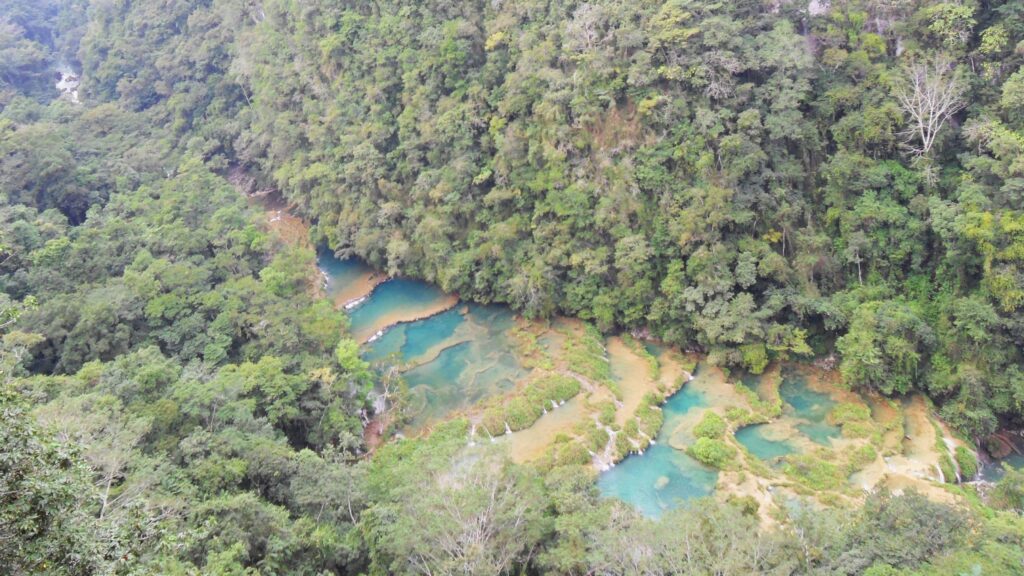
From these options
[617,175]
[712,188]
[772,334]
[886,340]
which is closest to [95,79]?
[617,175]

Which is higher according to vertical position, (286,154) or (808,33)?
(808,33)

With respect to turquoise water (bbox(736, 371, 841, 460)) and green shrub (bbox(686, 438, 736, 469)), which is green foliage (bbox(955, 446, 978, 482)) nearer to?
turquoise water (bbox(736, 371, 841, 460))

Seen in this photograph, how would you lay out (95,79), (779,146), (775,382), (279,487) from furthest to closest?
1. (95,79)
2. (779,146)
3. (775,382)
4. (279,487)

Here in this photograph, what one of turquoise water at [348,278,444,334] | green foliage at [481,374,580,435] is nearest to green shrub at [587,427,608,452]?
green foliage at [481,374,580,435]

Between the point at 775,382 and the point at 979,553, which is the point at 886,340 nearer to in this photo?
the point at 775,382

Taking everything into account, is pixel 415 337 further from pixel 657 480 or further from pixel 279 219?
pixel 279 219

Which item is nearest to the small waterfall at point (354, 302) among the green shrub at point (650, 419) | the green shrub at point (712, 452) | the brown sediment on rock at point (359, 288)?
the brown sediment on rock at point (359, 288)

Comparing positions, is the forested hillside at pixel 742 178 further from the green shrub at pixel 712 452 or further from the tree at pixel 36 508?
the tree at pixel 36 508
